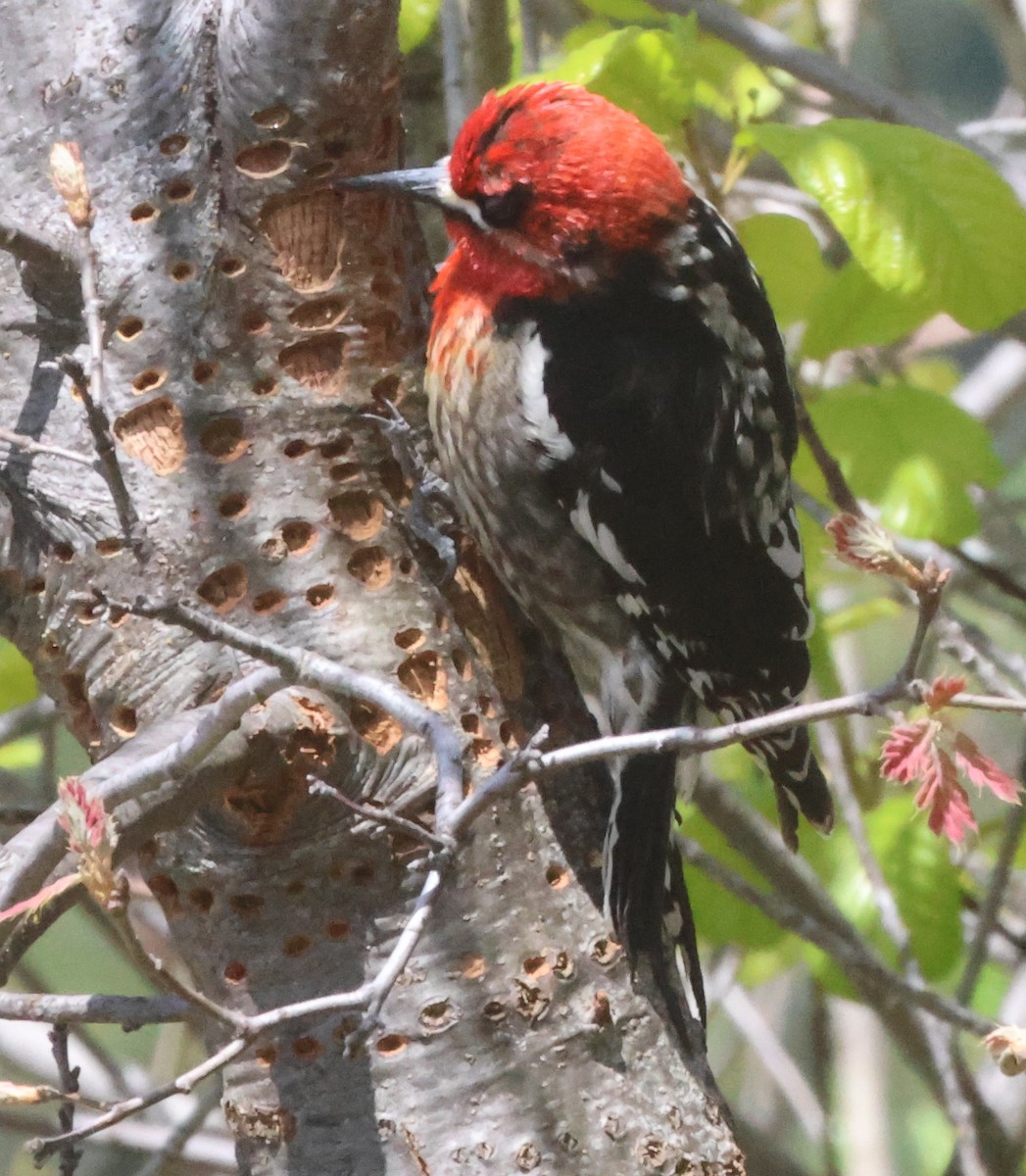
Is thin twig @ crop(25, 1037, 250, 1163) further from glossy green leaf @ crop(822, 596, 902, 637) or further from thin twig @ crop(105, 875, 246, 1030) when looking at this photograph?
glossy green leaf @ crop(822, 596, 902, 637)

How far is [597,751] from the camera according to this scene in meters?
0.99

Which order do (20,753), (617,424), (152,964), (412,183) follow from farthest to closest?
(20,753) → (617,424) → (412,183) → (152,964)

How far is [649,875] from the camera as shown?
1.44 m

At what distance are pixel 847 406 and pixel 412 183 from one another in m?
0.67

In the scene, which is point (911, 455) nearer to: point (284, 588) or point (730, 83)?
point (730, 83)

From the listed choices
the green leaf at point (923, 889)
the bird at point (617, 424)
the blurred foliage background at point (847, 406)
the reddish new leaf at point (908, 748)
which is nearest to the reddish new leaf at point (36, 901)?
the reddish new leaf at point (908, 748)

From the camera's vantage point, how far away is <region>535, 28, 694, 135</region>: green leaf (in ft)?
5.27

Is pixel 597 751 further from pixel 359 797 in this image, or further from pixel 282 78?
pixel 282 78

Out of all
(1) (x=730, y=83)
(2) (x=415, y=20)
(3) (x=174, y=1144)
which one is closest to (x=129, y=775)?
(2) (x=415, y=20)

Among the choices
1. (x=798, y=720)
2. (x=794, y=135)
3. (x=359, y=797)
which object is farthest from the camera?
(x=794, y=135)

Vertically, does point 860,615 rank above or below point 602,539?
below

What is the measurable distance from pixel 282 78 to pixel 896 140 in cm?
68

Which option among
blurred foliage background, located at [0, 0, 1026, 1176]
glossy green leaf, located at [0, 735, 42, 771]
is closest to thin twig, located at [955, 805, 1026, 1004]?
blurred foliage background, located at [0, 0, 1026, 1176]

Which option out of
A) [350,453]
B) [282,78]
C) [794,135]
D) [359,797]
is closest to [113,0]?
[282,78]
